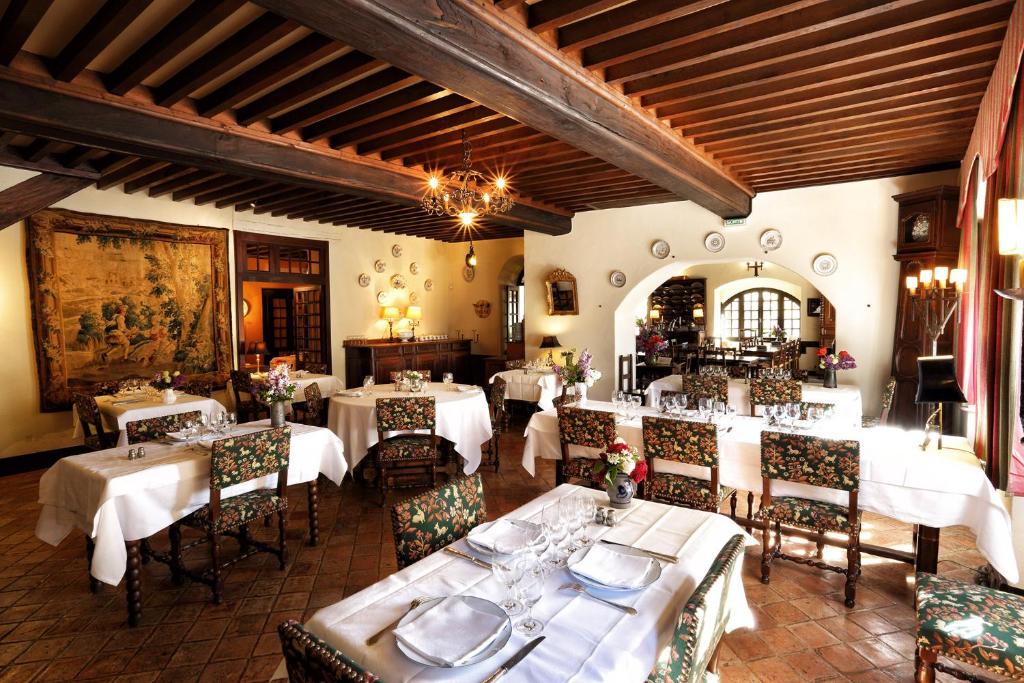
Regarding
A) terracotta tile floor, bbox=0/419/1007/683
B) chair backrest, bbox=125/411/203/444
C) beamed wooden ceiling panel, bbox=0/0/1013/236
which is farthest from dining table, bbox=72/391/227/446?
beamed wooden ceiling panel, bbox=0/0/1013/236

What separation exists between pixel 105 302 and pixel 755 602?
7.55 m

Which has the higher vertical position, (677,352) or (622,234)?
(622,234)

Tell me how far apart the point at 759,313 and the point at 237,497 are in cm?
1412

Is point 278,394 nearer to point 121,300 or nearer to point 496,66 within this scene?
point 496,66

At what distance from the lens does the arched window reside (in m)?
14.1

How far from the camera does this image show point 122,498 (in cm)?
290

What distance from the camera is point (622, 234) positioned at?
7.95m

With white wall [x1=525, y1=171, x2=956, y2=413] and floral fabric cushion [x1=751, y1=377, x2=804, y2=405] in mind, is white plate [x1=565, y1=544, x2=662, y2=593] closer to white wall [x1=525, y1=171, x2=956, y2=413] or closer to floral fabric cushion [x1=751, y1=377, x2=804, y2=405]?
floral fabric cushion [x1=751, y1=377, x2=804, y2=405]

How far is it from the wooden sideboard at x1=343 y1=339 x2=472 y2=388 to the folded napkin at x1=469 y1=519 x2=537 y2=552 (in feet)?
24.0

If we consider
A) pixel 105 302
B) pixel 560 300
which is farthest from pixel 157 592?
pixel 560 300

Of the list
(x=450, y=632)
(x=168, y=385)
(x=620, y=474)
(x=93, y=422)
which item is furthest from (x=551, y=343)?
(x=450, y=632)

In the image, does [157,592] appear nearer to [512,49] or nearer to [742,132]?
[512,49]

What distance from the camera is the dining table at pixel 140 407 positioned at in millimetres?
5113

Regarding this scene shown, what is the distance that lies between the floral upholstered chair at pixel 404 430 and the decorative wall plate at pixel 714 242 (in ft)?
15.0
